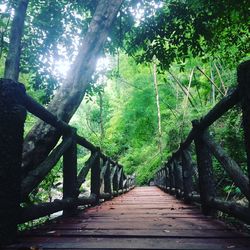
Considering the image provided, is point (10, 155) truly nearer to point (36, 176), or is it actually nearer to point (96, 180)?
point (36, 176)

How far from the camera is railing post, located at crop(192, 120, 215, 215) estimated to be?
3.46m

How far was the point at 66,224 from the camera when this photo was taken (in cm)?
303

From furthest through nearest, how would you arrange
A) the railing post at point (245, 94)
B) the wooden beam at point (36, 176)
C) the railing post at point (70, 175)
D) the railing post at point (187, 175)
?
the railing post at point (187, 175) → the railing post at point (70, 175) → the wooden beam at point (36, 176) → the railing post at point (245, 94)

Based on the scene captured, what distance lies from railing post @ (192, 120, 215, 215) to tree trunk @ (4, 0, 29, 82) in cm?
253

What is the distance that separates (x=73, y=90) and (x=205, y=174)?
2183 mm

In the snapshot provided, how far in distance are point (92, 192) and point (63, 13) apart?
4.52 metres

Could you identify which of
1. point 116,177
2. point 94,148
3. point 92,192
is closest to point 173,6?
point 94,148

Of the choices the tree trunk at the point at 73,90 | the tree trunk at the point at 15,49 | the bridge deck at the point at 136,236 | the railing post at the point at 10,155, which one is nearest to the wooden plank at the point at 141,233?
the bridge deck at the point at 136,236

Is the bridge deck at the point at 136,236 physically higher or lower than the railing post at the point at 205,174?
lower

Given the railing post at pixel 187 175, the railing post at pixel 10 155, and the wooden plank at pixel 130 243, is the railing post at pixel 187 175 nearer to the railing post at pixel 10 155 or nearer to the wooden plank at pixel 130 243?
the wooden plank at pixel 130 243

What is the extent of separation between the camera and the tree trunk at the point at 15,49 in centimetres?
409

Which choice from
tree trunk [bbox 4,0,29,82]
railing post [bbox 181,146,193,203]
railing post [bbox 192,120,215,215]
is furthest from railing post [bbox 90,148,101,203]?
railing post [bbox 192,120,215,215]

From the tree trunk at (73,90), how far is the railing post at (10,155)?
4.68 feet

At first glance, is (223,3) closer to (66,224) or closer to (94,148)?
(94,148)
